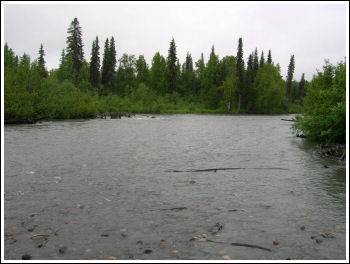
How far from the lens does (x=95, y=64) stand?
3452 inches

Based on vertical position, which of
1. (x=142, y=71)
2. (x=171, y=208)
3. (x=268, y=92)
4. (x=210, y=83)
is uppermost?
(x=142, y=71)

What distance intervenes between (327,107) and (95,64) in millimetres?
76893

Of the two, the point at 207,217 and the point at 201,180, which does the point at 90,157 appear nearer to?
the point at 201,180

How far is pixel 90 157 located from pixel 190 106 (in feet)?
223

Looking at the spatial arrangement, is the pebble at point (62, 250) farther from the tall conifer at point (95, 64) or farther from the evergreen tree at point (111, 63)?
the evergreen tree at point (111, 63)

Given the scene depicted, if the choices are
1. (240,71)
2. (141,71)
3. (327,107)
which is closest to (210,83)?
(240,71)

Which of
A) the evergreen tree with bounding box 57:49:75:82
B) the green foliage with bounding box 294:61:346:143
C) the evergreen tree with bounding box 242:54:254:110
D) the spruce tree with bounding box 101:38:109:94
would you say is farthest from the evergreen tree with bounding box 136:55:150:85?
the green foliage with bounding box 294:61:346:143

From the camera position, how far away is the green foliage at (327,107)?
17736 mm

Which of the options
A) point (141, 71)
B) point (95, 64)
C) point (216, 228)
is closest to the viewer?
point (216, 228)

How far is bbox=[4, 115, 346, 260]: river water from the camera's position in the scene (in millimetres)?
5863

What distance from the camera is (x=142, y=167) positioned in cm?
1316

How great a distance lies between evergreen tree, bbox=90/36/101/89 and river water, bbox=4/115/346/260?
74137 millimetres

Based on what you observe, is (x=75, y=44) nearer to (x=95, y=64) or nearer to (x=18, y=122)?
(x=95, y=64)

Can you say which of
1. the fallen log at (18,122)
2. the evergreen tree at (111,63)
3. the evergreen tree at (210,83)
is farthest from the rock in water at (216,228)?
the evergreen tree at (111,63)
